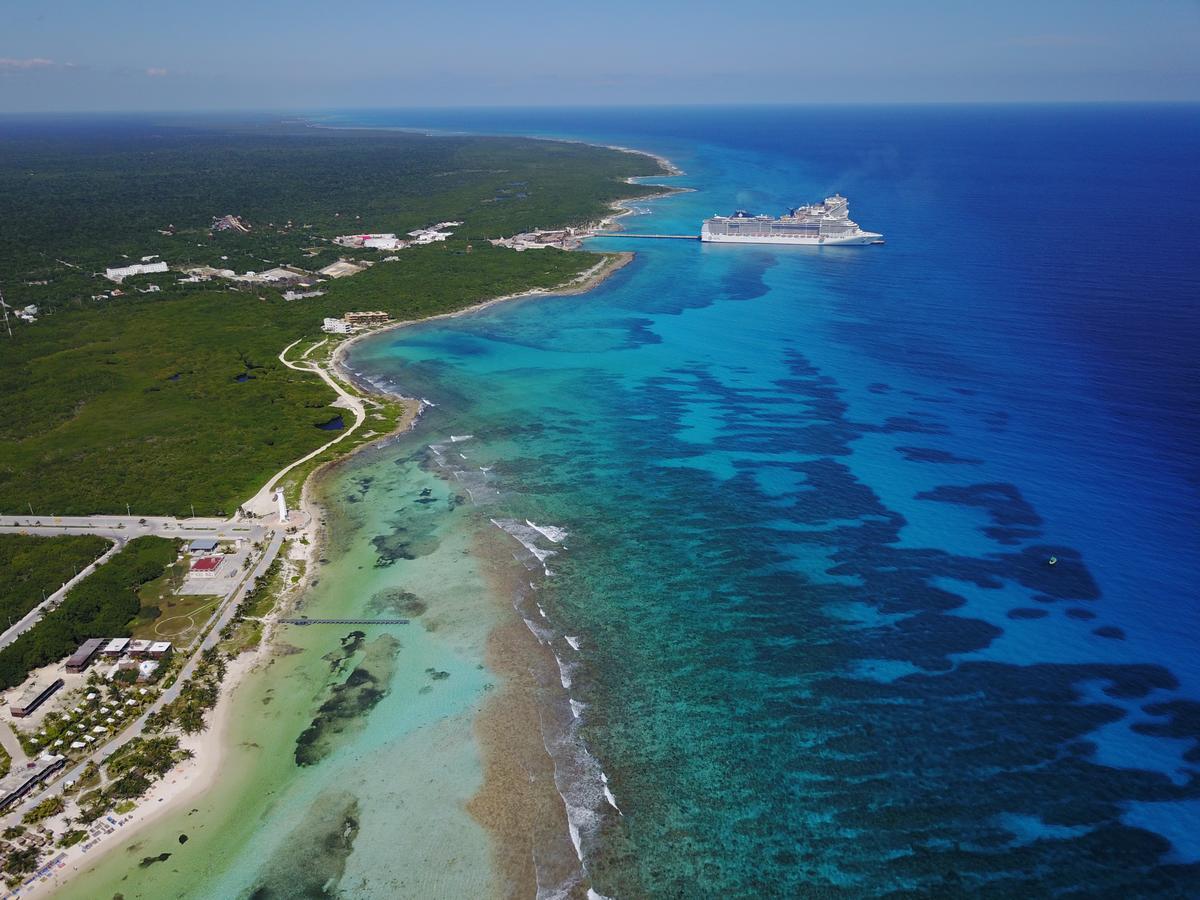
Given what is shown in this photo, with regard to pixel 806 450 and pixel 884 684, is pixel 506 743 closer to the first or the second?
pixel 884 684

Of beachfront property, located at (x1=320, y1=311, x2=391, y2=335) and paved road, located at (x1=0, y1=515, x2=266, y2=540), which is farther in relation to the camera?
beachfront property, located at (x1=320, y1=311, x2=391, y2=335)

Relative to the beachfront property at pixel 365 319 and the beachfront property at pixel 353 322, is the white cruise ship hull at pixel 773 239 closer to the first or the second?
the beachfront property at pixel 365 319

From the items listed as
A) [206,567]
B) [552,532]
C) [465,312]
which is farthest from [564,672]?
[465,312]

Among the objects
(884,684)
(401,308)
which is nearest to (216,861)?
(884,684)

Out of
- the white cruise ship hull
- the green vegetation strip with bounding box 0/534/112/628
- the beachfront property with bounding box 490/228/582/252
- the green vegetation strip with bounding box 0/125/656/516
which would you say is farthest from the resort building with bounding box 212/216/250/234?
the green vegetation strip with bounding box 0/534/112/628

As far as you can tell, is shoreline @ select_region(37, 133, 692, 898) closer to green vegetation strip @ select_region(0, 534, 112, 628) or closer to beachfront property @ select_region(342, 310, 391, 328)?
green vegetation strip @ select_region(0, 534, 112, 628)

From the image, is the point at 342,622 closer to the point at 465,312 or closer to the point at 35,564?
the point at 35,564
